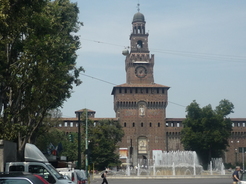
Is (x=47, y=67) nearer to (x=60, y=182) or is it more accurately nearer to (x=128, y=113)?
(x=60, y=182)

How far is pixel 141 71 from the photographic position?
88.2 metres

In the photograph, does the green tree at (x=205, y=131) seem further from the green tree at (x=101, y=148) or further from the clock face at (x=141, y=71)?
the green tree at (x=101, y=148)

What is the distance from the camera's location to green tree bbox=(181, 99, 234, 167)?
252 ft

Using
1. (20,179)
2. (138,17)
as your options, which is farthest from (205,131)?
(20,179)

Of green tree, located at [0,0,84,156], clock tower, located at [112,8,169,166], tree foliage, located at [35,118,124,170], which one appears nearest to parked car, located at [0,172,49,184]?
green tree, located at [0,0,84,156]

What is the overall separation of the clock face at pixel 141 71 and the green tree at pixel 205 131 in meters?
12.0

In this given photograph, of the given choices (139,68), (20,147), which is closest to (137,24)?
(139,68)

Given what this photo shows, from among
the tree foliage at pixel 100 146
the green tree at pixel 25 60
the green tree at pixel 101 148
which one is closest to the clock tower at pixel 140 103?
the tree foliage at pixel 100 146

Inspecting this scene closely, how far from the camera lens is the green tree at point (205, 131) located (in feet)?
252

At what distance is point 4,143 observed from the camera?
15.4 metres

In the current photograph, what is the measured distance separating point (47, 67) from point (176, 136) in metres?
72.6

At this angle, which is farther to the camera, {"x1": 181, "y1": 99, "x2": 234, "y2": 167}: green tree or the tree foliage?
{"x1": 181, "y1": 99, "x2": 234, "y2": 167}: green tree

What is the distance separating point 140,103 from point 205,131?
46.9ft

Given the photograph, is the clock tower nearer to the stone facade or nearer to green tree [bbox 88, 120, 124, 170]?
the stone facade
